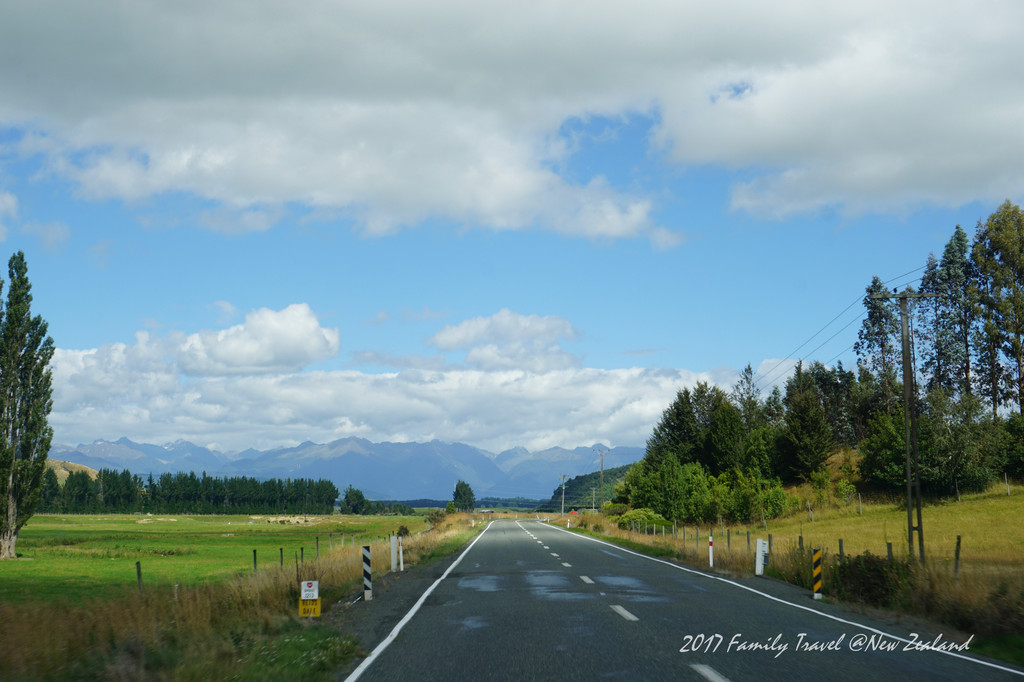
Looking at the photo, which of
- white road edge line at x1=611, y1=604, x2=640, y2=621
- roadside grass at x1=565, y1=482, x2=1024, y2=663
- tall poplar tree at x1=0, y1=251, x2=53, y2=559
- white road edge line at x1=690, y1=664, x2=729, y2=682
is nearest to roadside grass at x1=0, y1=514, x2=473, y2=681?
white road edge line at x1=690, y1=664, x2=729, y2=682

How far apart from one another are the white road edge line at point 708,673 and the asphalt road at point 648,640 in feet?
0.15

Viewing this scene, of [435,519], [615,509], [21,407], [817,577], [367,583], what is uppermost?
[21,407]

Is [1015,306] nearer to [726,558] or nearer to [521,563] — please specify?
[726,558]

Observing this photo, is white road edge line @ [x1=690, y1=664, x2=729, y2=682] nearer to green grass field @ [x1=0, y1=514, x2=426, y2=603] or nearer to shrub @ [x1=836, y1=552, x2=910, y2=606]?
shrub @ [x1=836, y1=552, x2=910, y2=606]

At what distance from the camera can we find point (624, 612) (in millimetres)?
14664

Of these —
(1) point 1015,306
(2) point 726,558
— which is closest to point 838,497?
(1) point 1015,306

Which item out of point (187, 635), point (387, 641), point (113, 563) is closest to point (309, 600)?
point (187, 635)

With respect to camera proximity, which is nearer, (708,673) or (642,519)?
(708,673)

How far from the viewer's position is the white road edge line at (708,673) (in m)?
8.63

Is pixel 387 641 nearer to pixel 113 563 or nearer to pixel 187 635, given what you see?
pixel 187 635

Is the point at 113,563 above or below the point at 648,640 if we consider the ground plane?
below

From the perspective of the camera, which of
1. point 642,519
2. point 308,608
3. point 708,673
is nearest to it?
point 708,673

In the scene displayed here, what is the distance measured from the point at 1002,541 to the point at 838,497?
1401 inches

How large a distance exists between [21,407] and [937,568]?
61.7 m
